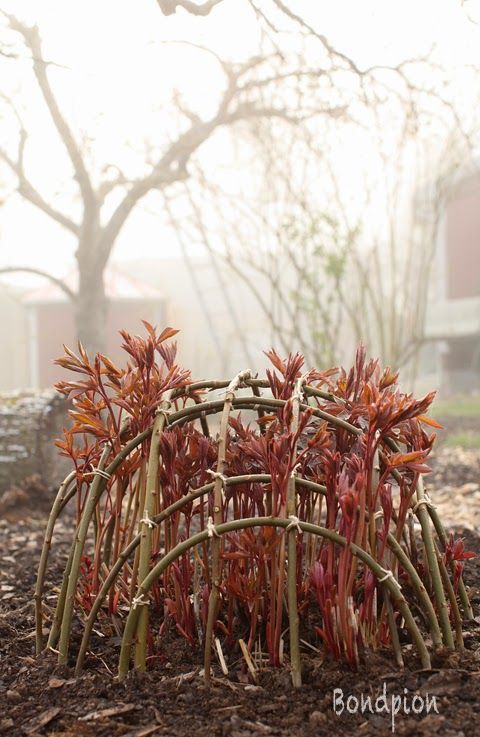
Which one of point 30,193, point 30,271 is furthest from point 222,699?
point 30,271

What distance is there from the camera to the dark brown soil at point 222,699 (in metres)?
1.64

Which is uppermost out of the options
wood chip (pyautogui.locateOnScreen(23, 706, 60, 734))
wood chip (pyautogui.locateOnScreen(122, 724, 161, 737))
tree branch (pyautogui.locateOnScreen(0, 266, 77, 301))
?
tree branch (pyautogui.locateOnScreen(0, 266, 77, 301))

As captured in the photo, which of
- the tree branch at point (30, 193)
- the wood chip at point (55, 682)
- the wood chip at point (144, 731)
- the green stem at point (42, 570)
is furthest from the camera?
the tree branch at point (30, 193)

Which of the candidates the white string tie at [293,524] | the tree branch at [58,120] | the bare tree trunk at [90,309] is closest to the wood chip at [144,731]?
the white string tie at [293,524]

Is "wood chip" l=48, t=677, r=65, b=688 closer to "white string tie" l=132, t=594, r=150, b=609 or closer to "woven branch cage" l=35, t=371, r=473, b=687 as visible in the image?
"woven branch cage" l=35, t=371, r=473, b=687

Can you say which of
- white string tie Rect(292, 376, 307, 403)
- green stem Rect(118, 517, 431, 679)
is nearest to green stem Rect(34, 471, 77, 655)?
green stem Rect(118, 517, 431, 679)

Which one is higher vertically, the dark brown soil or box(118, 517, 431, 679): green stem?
box(118, 517, 431, 679): green stem

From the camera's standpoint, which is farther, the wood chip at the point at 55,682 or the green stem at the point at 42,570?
the green stem at the point at 42,570

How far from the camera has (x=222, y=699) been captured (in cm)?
176

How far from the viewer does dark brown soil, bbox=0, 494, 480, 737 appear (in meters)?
1.64

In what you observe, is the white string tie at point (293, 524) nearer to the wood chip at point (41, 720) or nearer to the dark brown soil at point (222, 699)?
the dark brown soil at point (222, 699)

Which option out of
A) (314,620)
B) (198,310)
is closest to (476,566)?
(314,620)

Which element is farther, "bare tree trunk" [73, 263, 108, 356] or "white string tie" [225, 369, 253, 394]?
"bare tree trunk" [73, 263, 108, 356]

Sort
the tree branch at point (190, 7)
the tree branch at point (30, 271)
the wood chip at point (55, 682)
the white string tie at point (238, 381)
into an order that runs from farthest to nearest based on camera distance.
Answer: the tree branch at point (30, 271)
the tree branch at point (190, 7)
the white string tie at point (238, 381)
the wood chip at point (55, 682)
